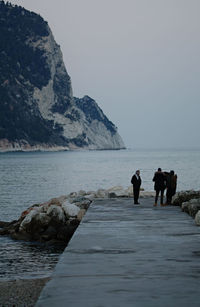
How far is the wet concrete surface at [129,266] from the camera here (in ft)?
19.5

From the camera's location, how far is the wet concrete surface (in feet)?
19.5

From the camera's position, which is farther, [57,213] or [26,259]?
[57,213]

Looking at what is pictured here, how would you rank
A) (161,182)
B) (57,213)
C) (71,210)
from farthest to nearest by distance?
(71,210)
(57,213)
(161,182)

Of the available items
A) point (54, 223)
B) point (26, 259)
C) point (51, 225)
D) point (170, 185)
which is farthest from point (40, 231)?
point (170, 185)

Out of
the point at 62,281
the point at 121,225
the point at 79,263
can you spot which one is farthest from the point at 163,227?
the point at 62,281

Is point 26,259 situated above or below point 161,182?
below

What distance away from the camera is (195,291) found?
20.5 ft

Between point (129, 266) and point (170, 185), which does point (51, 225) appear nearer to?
point (170, 185)

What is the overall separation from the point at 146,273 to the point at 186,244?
8.41 ft

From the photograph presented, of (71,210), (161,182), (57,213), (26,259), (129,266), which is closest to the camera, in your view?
(129,266)

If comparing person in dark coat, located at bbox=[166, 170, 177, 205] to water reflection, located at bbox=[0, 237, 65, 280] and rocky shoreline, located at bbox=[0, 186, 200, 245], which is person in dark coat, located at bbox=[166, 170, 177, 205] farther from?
water reflection, located at bbox=[0, 237, 65, 280]

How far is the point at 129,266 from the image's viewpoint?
25.3 feet

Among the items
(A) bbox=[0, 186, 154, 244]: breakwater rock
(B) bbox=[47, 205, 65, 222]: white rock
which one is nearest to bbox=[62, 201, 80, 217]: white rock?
(A) bbox=[0, 186, 154, 244]: breakwater rock

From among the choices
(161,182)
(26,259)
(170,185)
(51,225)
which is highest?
(161,182)
